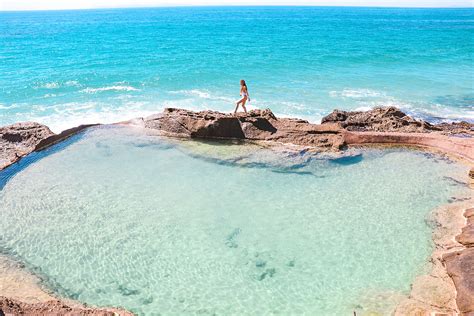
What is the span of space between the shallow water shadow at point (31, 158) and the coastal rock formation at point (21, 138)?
0.34 meters

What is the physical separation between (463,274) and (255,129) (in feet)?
27.7

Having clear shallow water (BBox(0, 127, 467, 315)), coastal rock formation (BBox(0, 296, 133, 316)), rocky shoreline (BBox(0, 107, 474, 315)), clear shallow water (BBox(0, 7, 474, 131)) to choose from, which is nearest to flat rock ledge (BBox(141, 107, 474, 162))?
rocky shoreline (BBox(0, 107, 474, 315))

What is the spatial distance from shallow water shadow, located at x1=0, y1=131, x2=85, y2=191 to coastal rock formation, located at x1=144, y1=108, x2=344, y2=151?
322cm

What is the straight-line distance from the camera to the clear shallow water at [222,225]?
805cm

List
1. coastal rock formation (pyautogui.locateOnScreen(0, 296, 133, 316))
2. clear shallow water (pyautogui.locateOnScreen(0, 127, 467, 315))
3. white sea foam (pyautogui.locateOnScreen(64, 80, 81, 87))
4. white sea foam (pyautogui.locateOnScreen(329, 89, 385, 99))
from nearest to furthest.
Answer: coastal rock formation (pyautogui.locateOnScreen(0, 296, 133, 316))
clear shallow water (pyautogui.locateOnScreen(0, 127, 467, 315))
white sea foam (pyautogui.locateOnScreen(329, 89, 385, 99))
white sea foam (pyautogui.locateOnScreen(64, 80, 81, 87))

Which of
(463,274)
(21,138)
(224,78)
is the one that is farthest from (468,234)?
(224,78)

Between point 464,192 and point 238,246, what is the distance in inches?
267

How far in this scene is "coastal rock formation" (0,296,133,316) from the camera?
6.98 m

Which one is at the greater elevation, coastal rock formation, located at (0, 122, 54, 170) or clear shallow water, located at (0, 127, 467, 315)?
coastal rock formation, located at (0, 122, 54, 170)

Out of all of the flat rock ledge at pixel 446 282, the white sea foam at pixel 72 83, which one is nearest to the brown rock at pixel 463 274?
the flat rock ledge at pixel 446 282

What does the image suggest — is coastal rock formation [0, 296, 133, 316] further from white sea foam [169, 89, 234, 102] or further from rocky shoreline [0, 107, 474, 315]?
white sea foam [169, 89, 234, 102]

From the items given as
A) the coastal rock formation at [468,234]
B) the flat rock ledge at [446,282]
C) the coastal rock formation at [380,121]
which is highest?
the coastal rock formation at [380,121]

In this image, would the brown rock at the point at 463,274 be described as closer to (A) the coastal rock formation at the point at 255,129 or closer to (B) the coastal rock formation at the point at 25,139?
(A) the coastal rock formation at the point at 255,129

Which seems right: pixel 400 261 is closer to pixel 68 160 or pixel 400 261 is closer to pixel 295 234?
pixel 295 234
